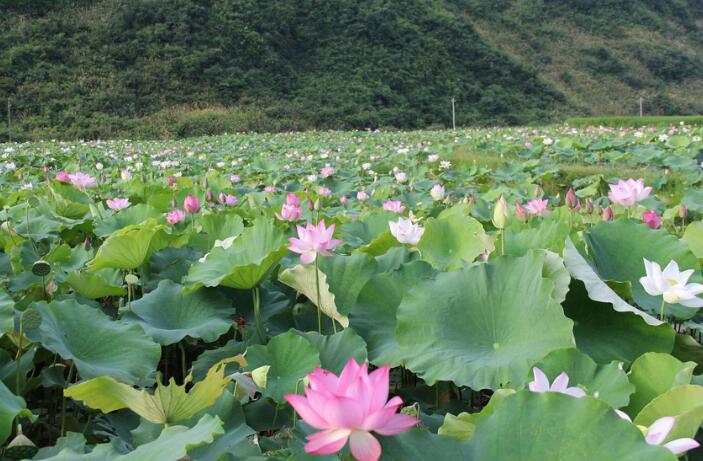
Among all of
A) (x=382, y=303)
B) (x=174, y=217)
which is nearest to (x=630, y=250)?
(x=382, y=303)

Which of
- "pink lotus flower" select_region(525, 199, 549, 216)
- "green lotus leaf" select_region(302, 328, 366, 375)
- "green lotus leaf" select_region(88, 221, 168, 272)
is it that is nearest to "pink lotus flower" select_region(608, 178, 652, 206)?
"pink lotus flower" select_region(525, 199, 549, 216)

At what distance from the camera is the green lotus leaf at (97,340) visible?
2.89 feet

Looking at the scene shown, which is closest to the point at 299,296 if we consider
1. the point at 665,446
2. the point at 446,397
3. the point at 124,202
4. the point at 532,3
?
the point at 446,397

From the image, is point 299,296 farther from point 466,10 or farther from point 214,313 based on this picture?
point 466,10

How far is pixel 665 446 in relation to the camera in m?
0.51

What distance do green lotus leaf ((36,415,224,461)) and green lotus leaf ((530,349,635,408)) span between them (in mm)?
360

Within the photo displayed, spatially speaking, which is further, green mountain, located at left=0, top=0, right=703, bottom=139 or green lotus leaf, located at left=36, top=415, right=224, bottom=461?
green mountain, located at left=0, top=0, right=703, bottom=139

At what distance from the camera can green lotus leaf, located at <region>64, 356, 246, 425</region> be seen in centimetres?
68

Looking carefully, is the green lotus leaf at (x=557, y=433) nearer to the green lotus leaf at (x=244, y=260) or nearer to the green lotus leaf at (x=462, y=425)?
the green lotus leaf at (x=462, y=425)

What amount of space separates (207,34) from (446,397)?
20.3m

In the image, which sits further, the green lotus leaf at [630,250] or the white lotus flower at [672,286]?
the green lotus leaf at [630,250]

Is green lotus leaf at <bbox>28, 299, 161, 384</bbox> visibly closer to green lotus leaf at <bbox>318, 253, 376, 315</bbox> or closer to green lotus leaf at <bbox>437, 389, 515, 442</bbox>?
green lotus leaf at <bbox>318, 253, 376, 315</bbox>

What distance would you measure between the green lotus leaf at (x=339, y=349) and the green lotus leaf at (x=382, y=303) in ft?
0.25

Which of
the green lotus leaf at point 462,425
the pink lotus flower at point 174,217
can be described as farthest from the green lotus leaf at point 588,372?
the pink lotus flower at point 174,217
